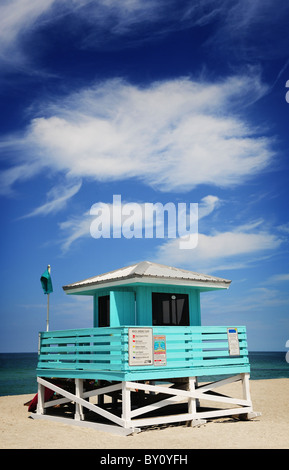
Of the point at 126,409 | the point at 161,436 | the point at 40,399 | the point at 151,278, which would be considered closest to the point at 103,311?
the point at 151,278

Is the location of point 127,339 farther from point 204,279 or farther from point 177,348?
point 204,279

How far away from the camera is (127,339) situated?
1198 cm

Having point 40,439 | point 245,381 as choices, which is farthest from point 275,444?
point 40,439

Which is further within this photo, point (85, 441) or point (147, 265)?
point (147, 265)

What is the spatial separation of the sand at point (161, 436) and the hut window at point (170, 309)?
121 inches

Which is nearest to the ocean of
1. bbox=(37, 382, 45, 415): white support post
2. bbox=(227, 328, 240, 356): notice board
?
bbox=(37, 382, 45, 415): white support post

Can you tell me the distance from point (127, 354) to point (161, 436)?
2.12 metres

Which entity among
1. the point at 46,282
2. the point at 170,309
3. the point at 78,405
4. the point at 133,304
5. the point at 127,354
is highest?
the point at 46,282

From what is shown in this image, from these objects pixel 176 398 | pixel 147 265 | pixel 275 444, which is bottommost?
pixel 275 444

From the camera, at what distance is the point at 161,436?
11.5 m

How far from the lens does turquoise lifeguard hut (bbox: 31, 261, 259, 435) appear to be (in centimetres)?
1220

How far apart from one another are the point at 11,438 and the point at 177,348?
15.8 feet

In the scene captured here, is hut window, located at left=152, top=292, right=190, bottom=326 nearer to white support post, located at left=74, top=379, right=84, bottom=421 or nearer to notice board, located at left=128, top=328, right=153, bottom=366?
notice board, located at left=128, top=328, right=153, bottom=366

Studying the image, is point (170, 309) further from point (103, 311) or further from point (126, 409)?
point (126, 409)
